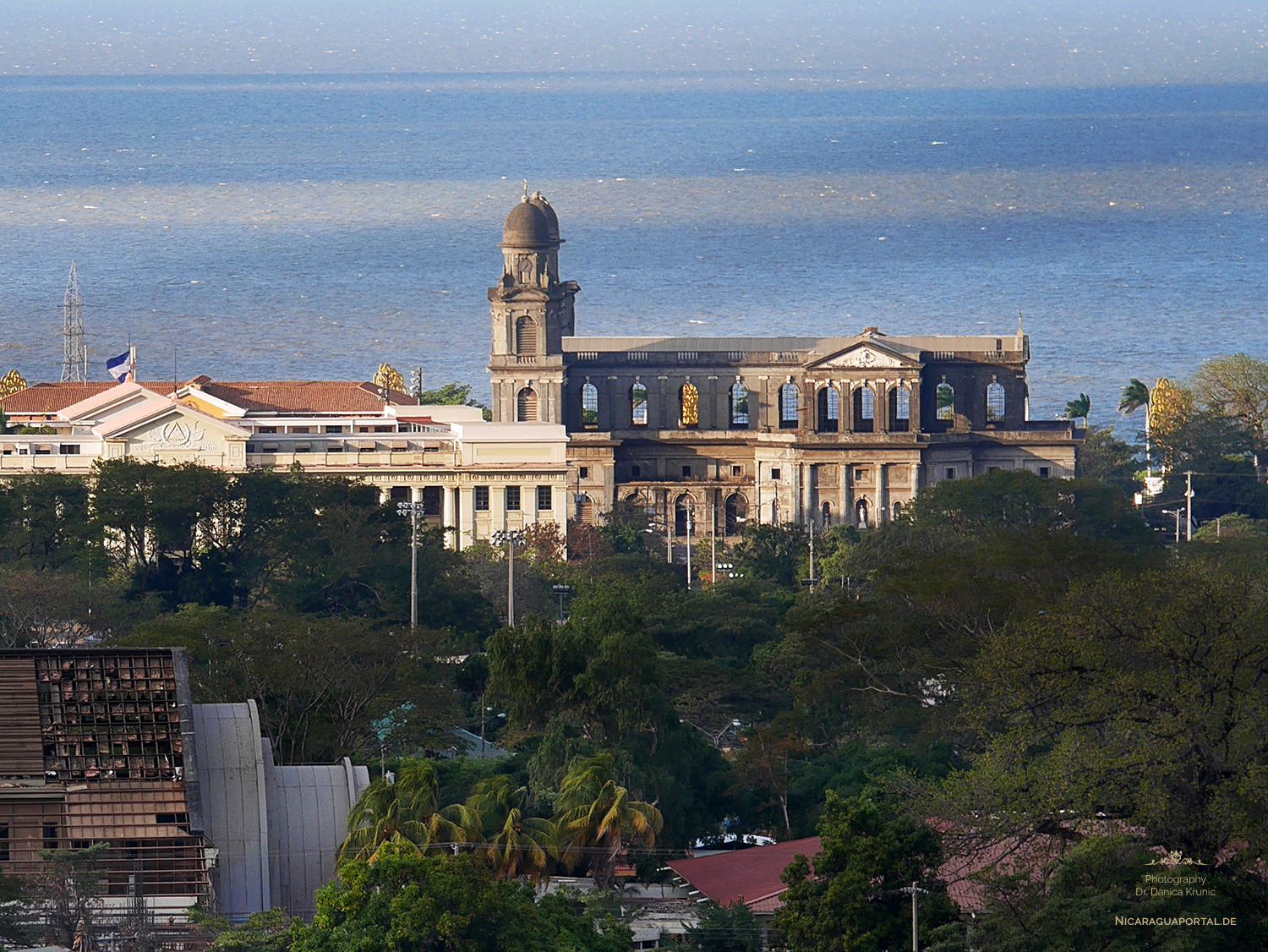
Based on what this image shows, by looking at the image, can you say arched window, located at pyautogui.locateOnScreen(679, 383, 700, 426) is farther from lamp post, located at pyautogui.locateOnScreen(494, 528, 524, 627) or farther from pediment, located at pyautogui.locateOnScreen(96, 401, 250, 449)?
lamp post, located at pyautogui.locateOnScreen(494, 528, 524, 627)

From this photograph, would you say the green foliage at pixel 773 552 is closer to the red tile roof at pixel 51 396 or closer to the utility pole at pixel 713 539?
the utility pole at pixel 713 539

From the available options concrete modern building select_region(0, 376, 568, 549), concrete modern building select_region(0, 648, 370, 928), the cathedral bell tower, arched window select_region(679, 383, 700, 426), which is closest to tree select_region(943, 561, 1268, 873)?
concrete modern building select_region(0, 648, 370, 928)

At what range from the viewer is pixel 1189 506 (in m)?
144

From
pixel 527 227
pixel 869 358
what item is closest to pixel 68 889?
pixel 869 358

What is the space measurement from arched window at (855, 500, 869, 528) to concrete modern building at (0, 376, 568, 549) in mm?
18339

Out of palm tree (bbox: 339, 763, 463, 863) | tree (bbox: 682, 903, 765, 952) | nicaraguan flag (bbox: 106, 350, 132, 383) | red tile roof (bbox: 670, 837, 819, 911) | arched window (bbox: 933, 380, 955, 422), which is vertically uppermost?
nicaraguan flag (bbox: 106, 350, 132, 383)

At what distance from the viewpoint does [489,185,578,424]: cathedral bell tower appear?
530 ft

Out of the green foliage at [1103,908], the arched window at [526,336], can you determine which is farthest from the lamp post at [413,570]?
the arched window at [526,336]

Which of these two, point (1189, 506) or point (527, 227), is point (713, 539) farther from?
point (527, 227)

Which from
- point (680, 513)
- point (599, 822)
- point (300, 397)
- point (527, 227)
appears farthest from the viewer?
point (527, 227)

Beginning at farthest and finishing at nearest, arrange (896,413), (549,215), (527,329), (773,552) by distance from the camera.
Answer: (549,215)
(527,329)
(896,413)
(773,552)

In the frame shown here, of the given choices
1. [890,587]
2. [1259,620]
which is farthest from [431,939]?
[890,587]

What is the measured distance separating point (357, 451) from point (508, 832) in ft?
279

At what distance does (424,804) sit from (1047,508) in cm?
6478
